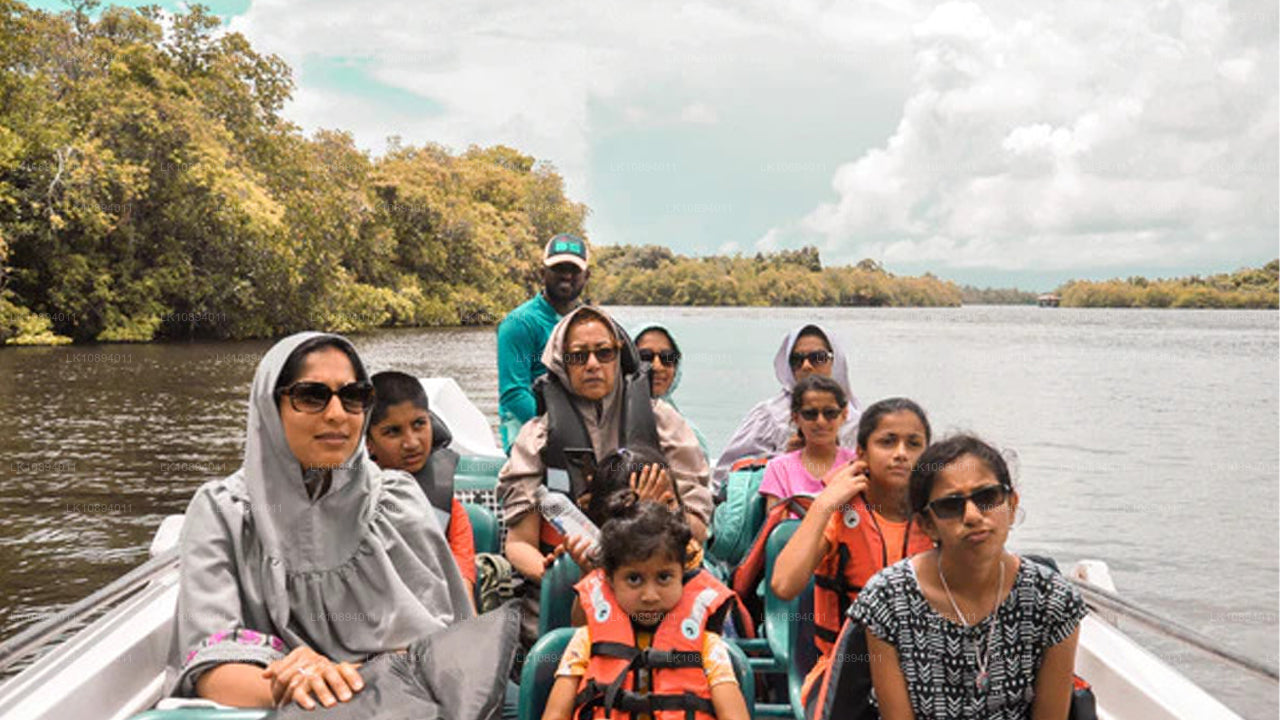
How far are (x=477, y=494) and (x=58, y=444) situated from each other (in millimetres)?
9730

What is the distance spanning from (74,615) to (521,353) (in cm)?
216

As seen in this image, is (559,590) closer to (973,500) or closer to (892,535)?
(892,535)

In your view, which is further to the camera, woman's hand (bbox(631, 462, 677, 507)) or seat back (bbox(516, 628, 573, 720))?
woman's hand (bbox(631, 462, 677, 507))

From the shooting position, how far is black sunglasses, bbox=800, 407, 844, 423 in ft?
10.5

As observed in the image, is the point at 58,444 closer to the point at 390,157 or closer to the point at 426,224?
the point at 426,224

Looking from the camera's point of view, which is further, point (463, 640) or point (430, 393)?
point (430, 393)

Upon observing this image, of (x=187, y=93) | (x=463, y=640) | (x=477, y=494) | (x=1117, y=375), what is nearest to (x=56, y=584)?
(x=477, y=494)

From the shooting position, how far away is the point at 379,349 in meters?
25.5

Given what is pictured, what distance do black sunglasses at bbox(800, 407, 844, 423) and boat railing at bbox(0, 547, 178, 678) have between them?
6.53 ft

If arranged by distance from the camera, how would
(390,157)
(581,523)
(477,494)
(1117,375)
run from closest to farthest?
(581,523) < (477,494) < (1117,375) < (390,157)

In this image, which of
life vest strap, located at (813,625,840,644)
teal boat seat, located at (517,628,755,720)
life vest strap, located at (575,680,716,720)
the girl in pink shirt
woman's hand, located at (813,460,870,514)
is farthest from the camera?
the girl in pink shirt

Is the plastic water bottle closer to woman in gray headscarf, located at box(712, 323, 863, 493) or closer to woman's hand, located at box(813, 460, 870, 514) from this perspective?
woman's hand, located at box(813, 460, 870, 514)

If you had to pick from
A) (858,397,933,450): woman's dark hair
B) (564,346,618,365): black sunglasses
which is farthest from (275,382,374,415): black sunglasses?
(858,397,933,450): woman's dark hair

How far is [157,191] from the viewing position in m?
23.2
